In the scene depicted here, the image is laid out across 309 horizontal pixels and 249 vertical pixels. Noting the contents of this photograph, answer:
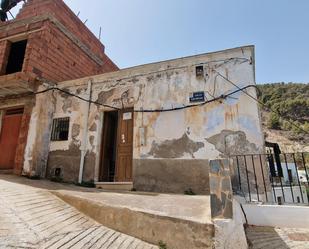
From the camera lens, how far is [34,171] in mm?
7703

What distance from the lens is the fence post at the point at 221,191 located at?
2982 mm

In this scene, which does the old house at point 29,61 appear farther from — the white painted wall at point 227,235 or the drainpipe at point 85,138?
the white painted wall at point 227,235

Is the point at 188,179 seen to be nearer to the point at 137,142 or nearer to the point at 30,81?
the point at 137,142

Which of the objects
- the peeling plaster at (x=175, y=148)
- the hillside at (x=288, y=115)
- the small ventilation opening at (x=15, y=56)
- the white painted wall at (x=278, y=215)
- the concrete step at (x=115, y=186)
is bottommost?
the white painted wall at (x=278, y=215)

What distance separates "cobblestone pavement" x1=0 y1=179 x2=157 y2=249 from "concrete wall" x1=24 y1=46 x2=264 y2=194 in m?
3.05

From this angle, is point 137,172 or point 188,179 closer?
point 188,179

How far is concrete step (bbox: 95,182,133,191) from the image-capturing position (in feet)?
22.2

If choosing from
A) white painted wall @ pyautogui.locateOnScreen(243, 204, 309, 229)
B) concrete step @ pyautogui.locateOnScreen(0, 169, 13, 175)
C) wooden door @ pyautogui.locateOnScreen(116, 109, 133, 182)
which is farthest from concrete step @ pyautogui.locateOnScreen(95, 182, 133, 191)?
concrete step @ pyautogui.locateOnScreen(0, 169, 13, 175)

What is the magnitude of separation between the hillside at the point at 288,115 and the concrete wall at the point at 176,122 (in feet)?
94.5

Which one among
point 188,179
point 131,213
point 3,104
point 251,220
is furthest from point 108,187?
point 3,104

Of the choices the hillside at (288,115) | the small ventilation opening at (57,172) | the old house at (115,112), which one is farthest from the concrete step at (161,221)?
the hillside at (288,115)

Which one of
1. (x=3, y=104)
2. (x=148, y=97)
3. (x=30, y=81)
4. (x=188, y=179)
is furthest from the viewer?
(x=3, y=104)

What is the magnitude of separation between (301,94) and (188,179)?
5197 centimetres

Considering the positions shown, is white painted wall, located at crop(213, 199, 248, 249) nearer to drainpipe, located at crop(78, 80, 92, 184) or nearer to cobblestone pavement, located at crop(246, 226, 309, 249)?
cobblestone pavement, located at crop(246, 226, 309, 249)
